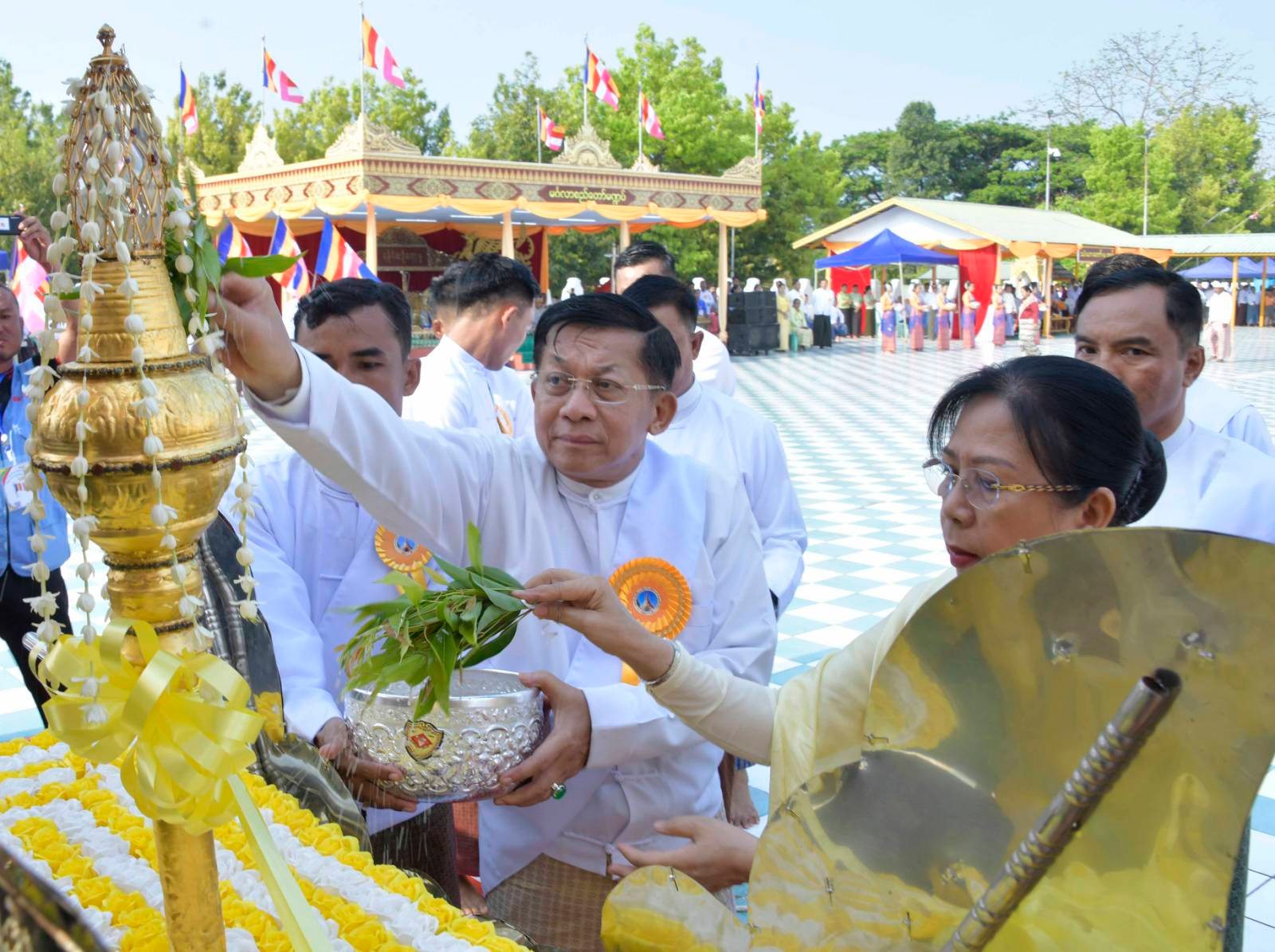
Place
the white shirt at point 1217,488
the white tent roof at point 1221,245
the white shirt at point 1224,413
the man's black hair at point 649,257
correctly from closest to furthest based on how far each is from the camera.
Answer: the white shirt at point 1217,488 < the white shirt at point 1224,413 < the man's black hair at point 649,257 < the white tent roof at point 1221,245

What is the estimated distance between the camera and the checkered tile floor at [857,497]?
460 cm

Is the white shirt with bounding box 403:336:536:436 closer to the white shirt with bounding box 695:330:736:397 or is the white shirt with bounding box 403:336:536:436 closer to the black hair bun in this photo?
the white shirt with bounding box 695:330:736:397

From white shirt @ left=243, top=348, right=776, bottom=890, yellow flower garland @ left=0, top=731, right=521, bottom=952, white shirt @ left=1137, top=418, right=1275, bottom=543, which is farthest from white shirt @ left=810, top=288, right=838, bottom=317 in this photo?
yellow flower garland @ left=0, top=731, right=521, bottom=952

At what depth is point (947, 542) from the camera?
1.75 meters

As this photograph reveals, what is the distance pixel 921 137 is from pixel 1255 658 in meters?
65.3

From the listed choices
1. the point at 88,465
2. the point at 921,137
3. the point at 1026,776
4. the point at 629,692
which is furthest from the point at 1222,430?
the point at 921,137

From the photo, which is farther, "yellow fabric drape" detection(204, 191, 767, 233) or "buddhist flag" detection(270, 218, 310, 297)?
"yellow fabric drape" detection(204, 191, 767, 233)

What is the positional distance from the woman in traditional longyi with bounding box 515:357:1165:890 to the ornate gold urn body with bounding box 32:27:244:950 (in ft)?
2.74

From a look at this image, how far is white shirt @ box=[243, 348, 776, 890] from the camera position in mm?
2055

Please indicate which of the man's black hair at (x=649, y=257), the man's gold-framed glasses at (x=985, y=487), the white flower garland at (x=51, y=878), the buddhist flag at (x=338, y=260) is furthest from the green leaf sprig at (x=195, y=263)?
the buddhist flag at (x=338, y=260)

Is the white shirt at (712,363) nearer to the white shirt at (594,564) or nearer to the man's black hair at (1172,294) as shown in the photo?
the man's black hair at (1172,294)

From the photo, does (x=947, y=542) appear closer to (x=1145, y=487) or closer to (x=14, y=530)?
(x=1145, y=487)

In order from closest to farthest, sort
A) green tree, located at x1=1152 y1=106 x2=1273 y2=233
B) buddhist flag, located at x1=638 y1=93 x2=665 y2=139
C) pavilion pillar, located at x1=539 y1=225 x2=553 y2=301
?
1. buddhist flag, located at x1=638 y1=93 x2=665 y2=139
2. pavilion pillar, located at x1=539 y1=225 x2=553 y2=301
3. green tree, located at x1=1152 y1=106 x2=1273 y2=233

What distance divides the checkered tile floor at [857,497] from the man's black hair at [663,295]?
1831 mm
